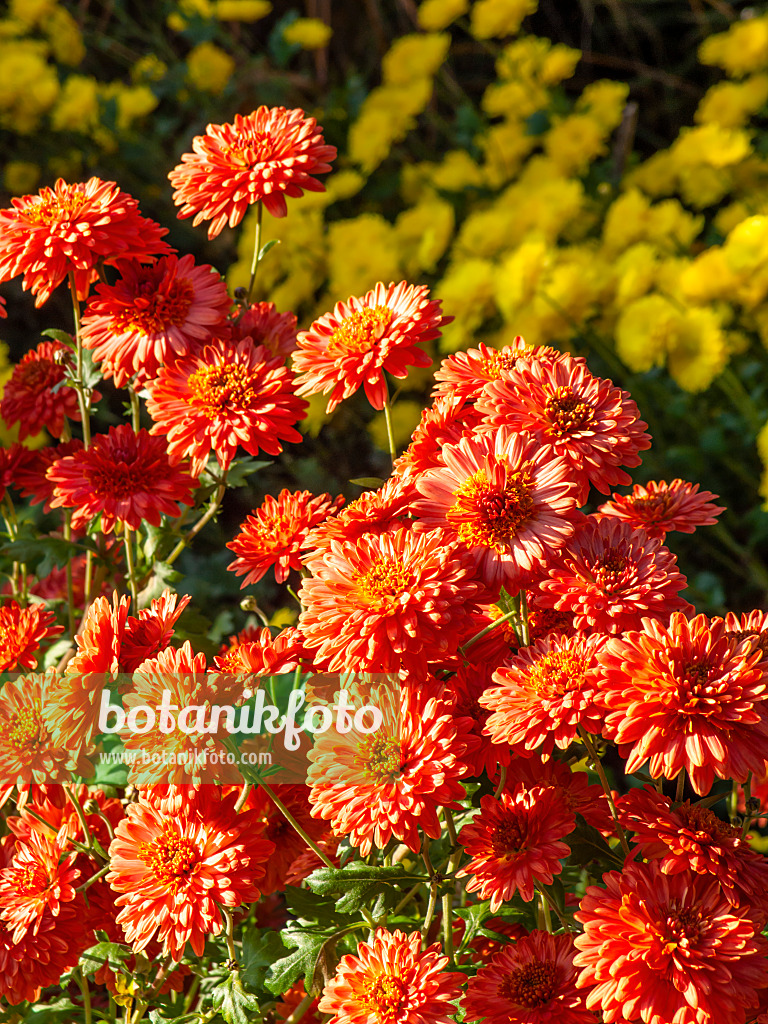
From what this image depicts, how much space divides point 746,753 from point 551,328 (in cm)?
166

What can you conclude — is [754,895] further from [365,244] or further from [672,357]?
[365,244]

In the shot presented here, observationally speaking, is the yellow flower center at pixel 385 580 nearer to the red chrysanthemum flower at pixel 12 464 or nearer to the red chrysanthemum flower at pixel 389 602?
the red chrysanthemum flower at pixel 389 602

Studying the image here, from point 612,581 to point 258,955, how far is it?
1.67 ft

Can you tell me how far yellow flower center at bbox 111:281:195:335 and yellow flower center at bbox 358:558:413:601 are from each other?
0.45 meters

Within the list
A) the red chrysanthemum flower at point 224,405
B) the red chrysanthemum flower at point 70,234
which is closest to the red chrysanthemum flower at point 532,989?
the red chrysanthemum flower at point 224,405

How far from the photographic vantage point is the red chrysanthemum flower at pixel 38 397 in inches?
51.9

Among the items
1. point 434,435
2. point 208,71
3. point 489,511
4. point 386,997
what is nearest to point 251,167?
point 434,435

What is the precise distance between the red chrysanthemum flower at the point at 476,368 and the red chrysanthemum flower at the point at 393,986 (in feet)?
1.67

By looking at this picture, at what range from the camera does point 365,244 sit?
8.64 ft

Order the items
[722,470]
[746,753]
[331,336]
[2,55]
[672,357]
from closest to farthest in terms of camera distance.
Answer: [746,753] → [331,336] → [672,357] → [722,470] → [2,55]

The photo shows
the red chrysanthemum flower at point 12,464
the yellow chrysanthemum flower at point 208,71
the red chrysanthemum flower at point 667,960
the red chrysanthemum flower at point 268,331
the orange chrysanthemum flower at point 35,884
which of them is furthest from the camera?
the yellow chrysanthemum flower at point 208,71

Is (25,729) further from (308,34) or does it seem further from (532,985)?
(308,34)

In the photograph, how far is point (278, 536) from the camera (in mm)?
1040

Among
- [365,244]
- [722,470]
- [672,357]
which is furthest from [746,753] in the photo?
[365,244]
